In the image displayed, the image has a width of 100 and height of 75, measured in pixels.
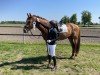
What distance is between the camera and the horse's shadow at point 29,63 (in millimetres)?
10048

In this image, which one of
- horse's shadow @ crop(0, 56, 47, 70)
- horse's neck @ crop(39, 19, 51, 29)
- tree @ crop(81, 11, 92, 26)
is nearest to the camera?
horse's shadow @ crop(0, 56, 47, 70)

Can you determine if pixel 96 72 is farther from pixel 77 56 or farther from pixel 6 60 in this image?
pixel 6 60

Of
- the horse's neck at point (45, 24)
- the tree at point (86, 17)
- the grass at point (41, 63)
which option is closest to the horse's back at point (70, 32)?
the horse's neck at point (45, 24)

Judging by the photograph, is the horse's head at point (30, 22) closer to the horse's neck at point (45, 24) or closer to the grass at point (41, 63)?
the horse's neck at point (45, 24)

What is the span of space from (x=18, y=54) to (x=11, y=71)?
3.39m

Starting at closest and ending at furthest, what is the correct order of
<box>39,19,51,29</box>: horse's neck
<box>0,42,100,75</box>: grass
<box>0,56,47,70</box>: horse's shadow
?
<box>0,42,100,75</box>: grass
<box>0,56,47,70</box>: horse's shadow
<box>39,19,51,29</box>: horse's neck

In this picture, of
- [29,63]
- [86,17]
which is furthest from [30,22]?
[86,17]

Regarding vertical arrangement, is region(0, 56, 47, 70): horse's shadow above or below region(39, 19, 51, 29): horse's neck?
Answer: below

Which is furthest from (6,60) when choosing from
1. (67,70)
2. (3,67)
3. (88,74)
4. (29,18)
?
(88,74)

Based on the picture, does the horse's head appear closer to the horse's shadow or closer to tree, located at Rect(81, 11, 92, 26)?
the horse's shadow

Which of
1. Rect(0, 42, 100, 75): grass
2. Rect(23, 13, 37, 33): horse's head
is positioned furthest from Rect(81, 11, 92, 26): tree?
Rect(23, 13, 37, 33): horse's head

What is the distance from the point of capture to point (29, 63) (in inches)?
424

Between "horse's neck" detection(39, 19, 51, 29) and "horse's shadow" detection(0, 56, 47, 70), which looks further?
"horse's neck" detection(39, 19, 51, 29)

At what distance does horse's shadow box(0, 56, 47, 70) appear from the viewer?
396 inches
